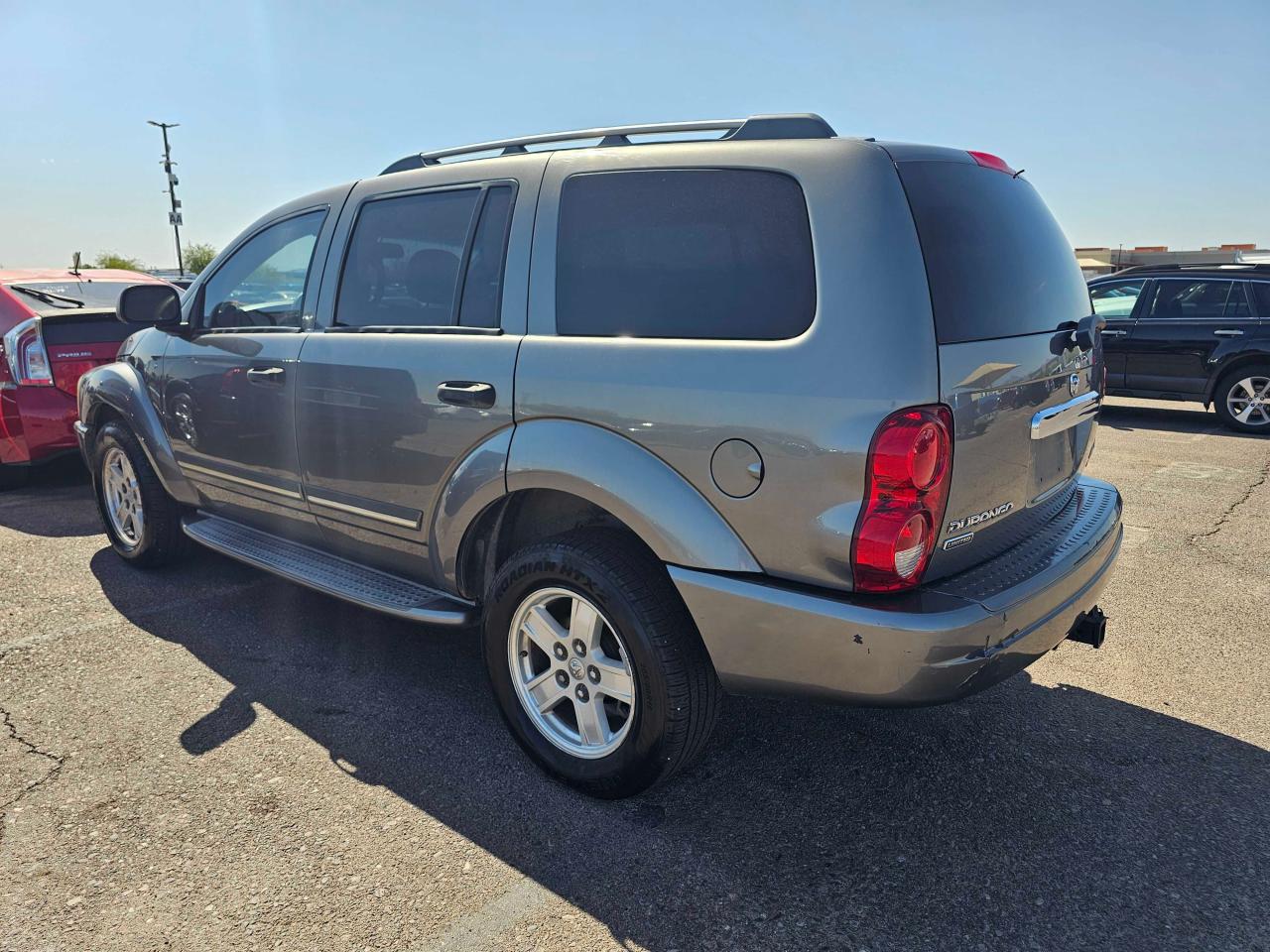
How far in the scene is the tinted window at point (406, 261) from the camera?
3.16m

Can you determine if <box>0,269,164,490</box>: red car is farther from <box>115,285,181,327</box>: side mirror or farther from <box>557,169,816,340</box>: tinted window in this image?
<box>557,169,816,340</box>: tinted window

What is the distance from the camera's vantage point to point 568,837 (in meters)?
2.59

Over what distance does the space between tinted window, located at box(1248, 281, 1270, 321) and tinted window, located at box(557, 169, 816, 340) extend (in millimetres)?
8909

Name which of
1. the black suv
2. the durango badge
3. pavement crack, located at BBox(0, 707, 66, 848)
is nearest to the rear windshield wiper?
pavement crack, located at BBox(0, 707, 66, 848)

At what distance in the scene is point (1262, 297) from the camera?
909 centimetres

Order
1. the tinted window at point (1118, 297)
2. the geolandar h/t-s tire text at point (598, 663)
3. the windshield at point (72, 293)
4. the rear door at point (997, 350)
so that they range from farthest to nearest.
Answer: the tinted window at point (1118, 297) → the windshield at point (72, 293) → the geolandar h/t-s tire text at point (598, 663) → the rear door at point (997, 350)

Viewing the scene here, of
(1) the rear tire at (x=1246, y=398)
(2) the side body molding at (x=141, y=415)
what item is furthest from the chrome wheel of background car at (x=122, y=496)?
(1) the rear tire at (x=1246, y=398)

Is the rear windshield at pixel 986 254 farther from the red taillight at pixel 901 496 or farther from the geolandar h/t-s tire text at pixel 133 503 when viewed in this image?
the geolandar h/t-s tire text at pixel 133 503

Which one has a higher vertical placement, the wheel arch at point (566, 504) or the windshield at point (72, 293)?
the windshield at point (72, 293)

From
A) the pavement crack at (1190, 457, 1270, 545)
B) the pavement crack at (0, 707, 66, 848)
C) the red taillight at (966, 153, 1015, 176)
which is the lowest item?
the pavement crack at (1190, 457, 1270, 545)

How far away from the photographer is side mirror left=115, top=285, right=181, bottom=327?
4051mm

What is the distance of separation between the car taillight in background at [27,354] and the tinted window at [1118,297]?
9.81 m

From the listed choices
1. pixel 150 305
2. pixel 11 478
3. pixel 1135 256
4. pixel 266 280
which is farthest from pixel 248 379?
pixel 1135 256

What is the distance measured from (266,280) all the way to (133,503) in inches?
64.0
